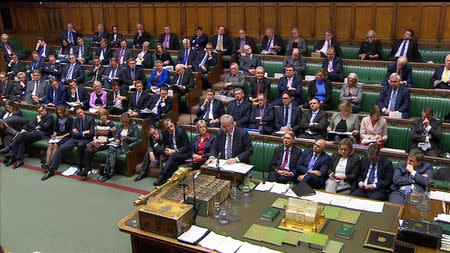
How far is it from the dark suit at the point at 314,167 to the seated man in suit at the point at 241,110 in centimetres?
158

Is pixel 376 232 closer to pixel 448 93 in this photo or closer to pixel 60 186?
pixel 448 93

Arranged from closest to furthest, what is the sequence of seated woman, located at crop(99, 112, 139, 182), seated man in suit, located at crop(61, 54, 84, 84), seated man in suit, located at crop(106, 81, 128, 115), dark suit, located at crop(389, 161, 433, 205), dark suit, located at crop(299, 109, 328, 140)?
dark suit, located at crop(389, 161, 433, 205) → dark suit, located at crop(299, 109, 328, 140) → seated woman, located at crop(99, 112, 139, 182) → seated man in suit, located at crop(106, 81, 128, 115) → seated man in suit, located at crop(61, 54, 84, 84)

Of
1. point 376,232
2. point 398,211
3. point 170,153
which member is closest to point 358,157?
point 398,211

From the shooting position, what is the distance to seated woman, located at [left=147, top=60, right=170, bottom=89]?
24.7ft

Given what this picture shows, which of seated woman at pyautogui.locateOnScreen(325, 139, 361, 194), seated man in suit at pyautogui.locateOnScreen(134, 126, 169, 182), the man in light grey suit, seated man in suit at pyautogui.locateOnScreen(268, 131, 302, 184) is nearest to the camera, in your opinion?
seated woman at pyautogui.locateOnScreen(325, 139, 361, 194)

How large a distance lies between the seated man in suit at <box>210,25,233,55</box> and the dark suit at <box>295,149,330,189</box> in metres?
4.47

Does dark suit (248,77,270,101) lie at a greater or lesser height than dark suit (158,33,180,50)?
lesser

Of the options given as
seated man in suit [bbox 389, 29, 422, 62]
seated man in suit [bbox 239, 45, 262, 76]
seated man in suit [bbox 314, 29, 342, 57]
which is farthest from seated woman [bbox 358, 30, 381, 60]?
seated man in suit [bbox 239, 45, 262, 76]

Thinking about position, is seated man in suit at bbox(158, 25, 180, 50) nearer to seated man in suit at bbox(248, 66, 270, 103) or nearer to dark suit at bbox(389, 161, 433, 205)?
seated man in suit at bbox(248, 66, 270, 103)

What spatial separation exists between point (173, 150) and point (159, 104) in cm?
134

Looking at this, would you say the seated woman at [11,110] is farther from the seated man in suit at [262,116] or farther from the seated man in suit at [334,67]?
the seated man in suit at [334,67]

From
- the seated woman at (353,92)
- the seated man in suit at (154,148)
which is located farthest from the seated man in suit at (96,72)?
the seated woman at (353,92)

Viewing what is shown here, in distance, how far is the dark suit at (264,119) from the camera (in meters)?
5.96

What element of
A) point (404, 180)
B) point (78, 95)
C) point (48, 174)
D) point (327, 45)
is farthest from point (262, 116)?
point (78, 95)
